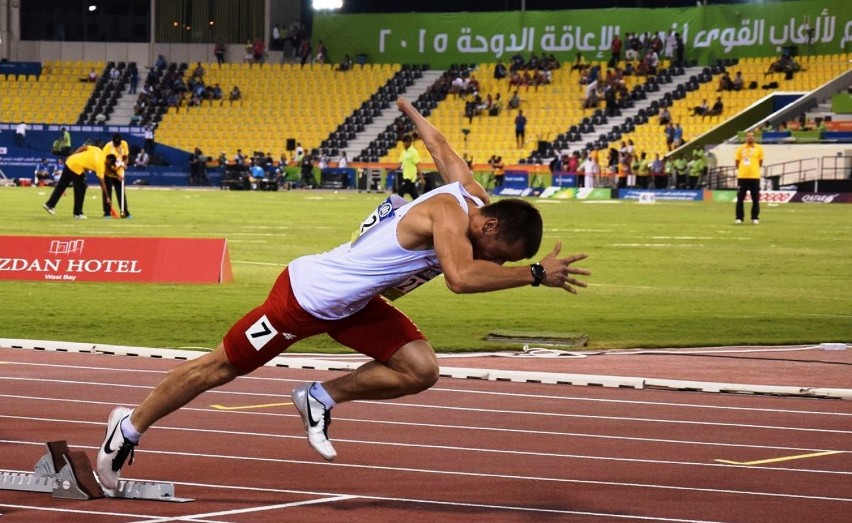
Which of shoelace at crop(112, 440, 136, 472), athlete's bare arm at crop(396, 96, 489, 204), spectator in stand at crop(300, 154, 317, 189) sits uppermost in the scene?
athlete's bare arm at crop(396, 96, 489, 204)

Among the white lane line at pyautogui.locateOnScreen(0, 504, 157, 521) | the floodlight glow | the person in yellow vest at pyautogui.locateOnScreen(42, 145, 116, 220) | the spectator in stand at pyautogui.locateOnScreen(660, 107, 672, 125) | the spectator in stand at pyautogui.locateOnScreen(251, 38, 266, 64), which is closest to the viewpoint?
the white lane line at pyautogui.locateOnScreen(0, 504, 157, 521)

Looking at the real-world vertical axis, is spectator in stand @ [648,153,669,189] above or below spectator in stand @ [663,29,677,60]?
below

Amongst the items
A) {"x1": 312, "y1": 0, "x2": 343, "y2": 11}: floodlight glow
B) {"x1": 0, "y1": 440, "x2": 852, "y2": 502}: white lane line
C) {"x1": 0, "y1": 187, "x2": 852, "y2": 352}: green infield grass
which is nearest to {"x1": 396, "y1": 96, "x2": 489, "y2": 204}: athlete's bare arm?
{"x1": 0, "y1": 440, "x2": 852, "y2": 502}: white lane line

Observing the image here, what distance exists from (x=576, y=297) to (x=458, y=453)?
1006 centimetres

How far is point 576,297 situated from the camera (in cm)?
1791

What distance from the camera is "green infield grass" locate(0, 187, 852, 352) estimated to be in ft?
46.7

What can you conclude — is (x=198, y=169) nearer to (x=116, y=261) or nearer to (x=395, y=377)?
(x=116, y=261)

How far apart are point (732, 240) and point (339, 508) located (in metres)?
21.9

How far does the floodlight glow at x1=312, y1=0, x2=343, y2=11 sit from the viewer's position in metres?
67.5

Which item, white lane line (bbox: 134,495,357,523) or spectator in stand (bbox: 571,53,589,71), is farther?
spectator in stand (bbox: 571,53,589,71)

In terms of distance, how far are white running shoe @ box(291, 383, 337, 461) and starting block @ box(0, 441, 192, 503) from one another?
732 millimetres

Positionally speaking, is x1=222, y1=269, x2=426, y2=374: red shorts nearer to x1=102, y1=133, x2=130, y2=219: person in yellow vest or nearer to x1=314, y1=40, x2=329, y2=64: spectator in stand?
x1=102, y1=133, x2=130, y2=219: person in yellow vest

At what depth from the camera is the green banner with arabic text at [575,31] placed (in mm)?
58812

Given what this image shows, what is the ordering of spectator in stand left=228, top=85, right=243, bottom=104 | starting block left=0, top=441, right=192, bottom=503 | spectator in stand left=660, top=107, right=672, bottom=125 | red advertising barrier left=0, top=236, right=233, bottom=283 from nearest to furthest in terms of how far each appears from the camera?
starting block left=0, top=441, right=192, bottom=503 → red advertising barrier left=0, top=236, right=233, bottom=283 → spectator in stand left=660, top=107, right=672, bottom=125 → spectator in stand left=228, top=85, right=243, bottom=104
